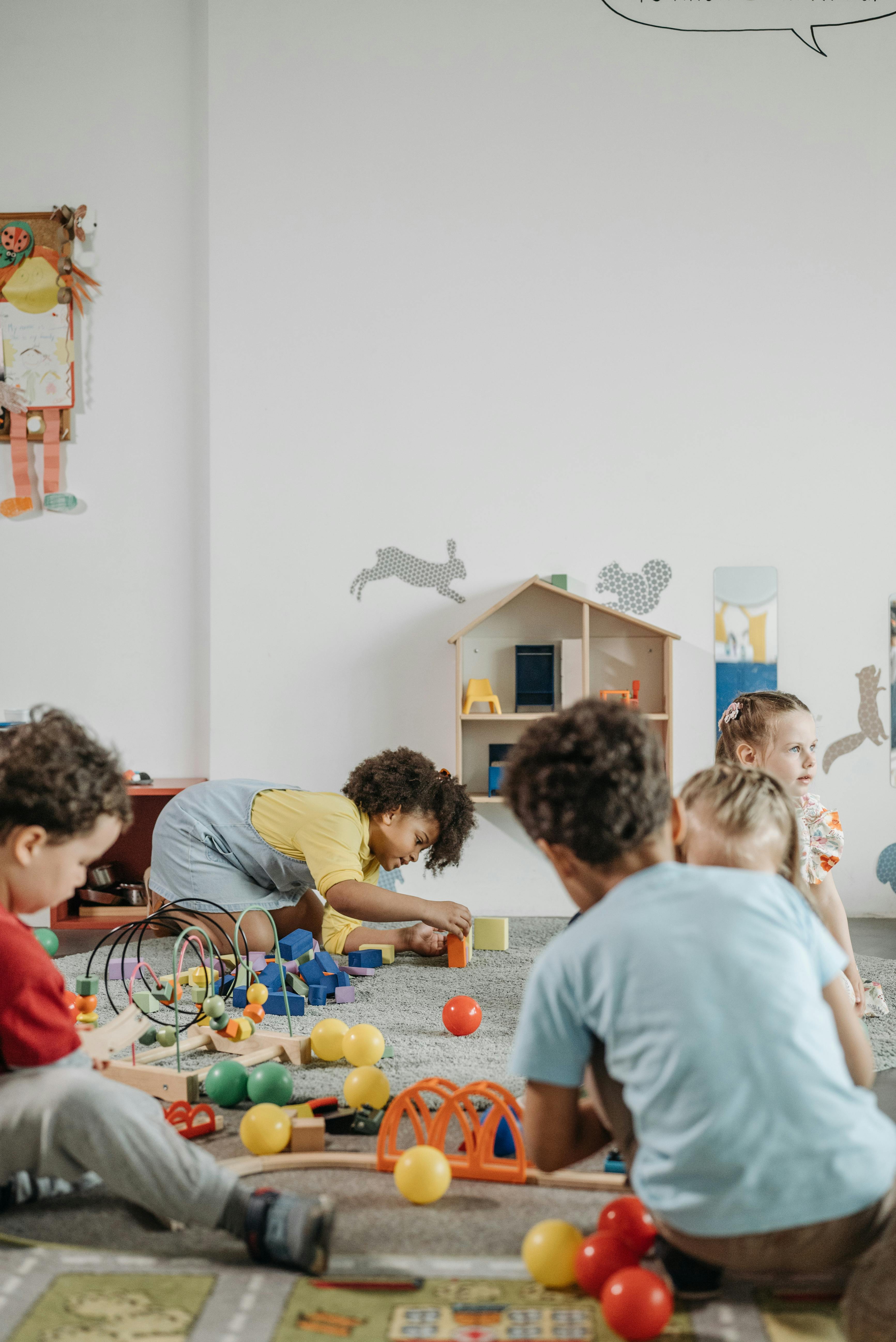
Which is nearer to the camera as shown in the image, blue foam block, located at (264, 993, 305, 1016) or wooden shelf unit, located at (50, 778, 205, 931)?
blue foam block, located at (264, 993, 305, 1016)

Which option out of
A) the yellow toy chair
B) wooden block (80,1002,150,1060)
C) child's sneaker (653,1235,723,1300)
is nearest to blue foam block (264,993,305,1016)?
wooden block (80,1002,150,1060)

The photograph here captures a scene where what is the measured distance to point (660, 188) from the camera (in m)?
3.58

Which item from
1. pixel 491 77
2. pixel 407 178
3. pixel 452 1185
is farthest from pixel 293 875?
pixel 491 77

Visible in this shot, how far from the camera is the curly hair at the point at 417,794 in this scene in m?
2.42

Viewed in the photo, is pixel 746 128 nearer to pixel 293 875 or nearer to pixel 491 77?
pixel 491 77

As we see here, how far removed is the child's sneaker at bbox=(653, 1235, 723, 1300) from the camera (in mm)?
1023

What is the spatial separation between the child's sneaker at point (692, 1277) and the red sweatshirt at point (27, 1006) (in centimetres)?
69

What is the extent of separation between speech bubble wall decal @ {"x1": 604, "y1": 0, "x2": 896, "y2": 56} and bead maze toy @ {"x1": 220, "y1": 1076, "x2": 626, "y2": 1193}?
11.8 feet

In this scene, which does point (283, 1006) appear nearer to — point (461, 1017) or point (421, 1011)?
point (421, 1011)

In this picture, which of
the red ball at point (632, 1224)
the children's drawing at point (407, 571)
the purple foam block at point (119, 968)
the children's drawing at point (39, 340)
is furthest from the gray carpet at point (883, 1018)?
the children's drawing at point (39, 340)

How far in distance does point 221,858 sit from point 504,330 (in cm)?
203

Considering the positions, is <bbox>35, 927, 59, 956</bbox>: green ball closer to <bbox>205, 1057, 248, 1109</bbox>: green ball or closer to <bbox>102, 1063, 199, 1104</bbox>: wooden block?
<bbox>102, 1063, 199, 1104</bbox>: wooden block

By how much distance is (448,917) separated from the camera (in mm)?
2438

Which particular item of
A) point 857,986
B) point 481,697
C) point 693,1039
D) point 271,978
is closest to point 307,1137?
point 693,1039
